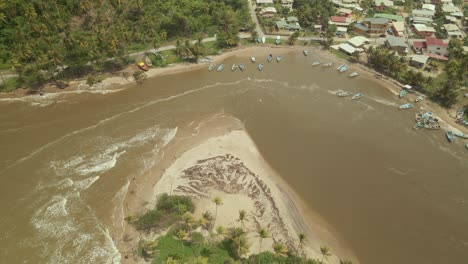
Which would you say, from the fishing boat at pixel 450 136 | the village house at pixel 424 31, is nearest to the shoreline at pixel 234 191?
the fishing boat at pixel 450 136

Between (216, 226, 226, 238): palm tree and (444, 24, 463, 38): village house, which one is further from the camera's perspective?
(444, 24, 463, 38): village house

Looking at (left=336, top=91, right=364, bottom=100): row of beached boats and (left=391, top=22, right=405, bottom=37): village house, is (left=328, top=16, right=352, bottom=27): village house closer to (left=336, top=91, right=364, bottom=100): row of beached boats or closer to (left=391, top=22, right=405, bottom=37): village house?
(left=391, top=22, right=405, bottom=37): village house

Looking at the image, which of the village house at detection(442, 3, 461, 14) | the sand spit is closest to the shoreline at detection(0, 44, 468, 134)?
the sand spit

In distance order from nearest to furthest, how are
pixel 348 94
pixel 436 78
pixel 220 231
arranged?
pixel 220 231, pixel 348 94, pixel 436 78

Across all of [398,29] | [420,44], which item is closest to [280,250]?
[420,44]

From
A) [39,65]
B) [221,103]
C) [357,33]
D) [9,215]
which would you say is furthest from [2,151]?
[357,33]

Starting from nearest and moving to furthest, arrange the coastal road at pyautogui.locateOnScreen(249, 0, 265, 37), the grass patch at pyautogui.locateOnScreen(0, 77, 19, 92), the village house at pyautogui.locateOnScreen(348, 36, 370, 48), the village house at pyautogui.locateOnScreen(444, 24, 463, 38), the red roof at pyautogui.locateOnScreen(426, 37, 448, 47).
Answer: the grass patch at pyautogui.locateOnScreen(0, 77, 19, 92)
the red roof at pyautogui.locateOnScreen(426, 37, 448, 47)
the village house at pyautogui.locateOnScreen(348, 36, 370, 48)
the village house at pyautogui.locateOnScreen(444, 24, 463, 38)
the coastal road at pyautogui.locateOnScreen(249, 0, 265, 37)

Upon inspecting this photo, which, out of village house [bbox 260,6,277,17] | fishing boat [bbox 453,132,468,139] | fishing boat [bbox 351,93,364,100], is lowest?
fishing boat [bbox 453,132,468,139]

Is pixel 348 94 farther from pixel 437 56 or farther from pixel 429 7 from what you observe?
pixel 429 7
